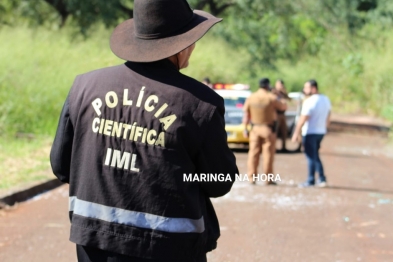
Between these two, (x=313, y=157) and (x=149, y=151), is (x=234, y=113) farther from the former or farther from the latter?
(x=149, y=151)

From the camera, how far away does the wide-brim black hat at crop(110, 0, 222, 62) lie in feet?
10.4

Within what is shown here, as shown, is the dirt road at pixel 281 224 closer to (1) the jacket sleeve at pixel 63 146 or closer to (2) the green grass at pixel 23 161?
(2) the green grass at pixel 23 161

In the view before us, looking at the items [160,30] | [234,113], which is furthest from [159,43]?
[234,113]

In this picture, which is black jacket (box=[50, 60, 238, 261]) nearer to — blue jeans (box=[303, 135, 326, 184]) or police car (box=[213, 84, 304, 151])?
blue jeans (box=[303, 135, 326, 184])

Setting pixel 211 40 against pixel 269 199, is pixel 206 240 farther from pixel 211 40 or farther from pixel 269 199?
pixel 211 40

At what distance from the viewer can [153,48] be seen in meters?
Answer: 3.18

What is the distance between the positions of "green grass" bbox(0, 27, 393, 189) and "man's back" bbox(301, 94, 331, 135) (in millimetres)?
4441

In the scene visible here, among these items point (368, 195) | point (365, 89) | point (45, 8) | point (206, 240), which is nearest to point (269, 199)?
point (368, 195)

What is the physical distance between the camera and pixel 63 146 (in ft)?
11.0

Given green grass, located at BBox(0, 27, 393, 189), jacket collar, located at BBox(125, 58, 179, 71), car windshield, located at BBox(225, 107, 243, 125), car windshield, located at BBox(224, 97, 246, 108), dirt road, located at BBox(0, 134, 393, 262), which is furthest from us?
car windshield, located at BBox(224, 97, 246, 108)

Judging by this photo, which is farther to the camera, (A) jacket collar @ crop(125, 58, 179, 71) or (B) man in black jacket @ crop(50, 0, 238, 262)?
(A) jacket collar @ crop(125, 58, 179, 71)

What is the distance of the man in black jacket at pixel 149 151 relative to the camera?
308cm

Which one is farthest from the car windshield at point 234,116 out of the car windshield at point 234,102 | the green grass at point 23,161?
the green grass at point 23,161

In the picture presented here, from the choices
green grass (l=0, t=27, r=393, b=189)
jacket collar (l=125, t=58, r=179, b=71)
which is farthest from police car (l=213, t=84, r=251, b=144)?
jacket collar (l=125, t=58, r=179, b=71)
